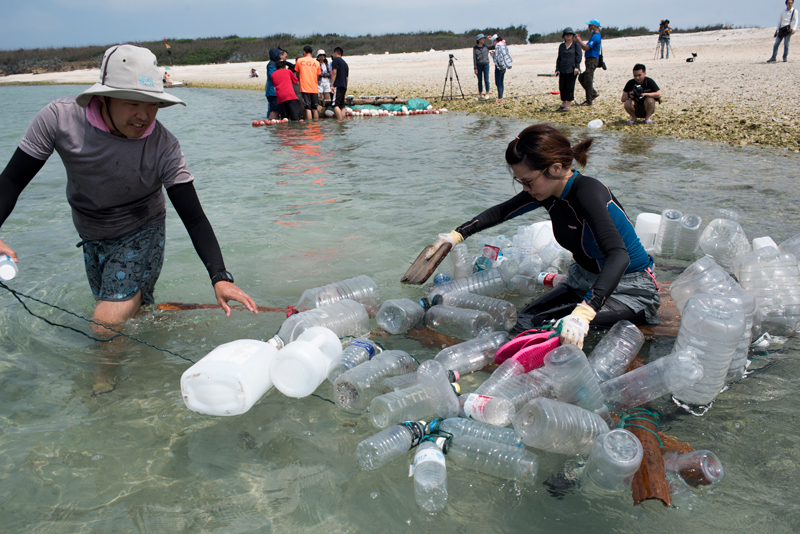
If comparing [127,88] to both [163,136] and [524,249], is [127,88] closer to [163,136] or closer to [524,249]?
[163,136]

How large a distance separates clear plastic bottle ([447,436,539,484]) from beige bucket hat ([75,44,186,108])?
2.34 metres

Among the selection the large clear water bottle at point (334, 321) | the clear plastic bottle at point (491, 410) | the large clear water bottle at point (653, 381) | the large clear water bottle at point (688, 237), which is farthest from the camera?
the large clear water bottle at point (688, 237)

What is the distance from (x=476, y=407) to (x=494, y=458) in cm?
31

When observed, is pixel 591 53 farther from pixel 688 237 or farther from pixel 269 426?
pixel 269 426

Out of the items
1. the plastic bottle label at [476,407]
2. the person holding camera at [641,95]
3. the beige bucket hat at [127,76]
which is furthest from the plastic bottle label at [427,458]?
the person holding camera at [641,95]

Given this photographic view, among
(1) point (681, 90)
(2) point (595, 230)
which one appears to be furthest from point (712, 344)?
(1) point (681, 90)

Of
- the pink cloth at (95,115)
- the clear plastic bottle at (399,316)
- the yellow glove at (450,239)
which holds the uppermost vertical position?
the pink cloth at (95,115)

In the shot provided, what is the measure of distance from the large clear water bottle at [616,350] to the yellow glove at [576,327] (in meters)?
0.33

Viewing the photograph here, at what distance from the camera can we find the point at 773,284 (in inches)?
152

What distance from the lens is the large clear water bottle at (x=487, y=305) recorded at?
405 centimetres

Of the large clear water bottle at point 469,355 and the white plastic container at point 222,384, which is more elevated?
the white plastic container at point 222,384

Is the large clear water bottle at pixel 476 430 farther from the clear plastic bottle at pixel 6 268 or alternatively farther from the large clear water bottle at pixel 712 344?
the clear plastic bottle at pixel 6 268

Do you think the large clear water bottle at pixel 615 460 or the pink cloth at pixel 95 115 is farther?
the pink cloth at pixel 95 115

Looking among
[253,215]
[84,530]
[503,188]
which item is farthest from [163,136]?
[503,188]
